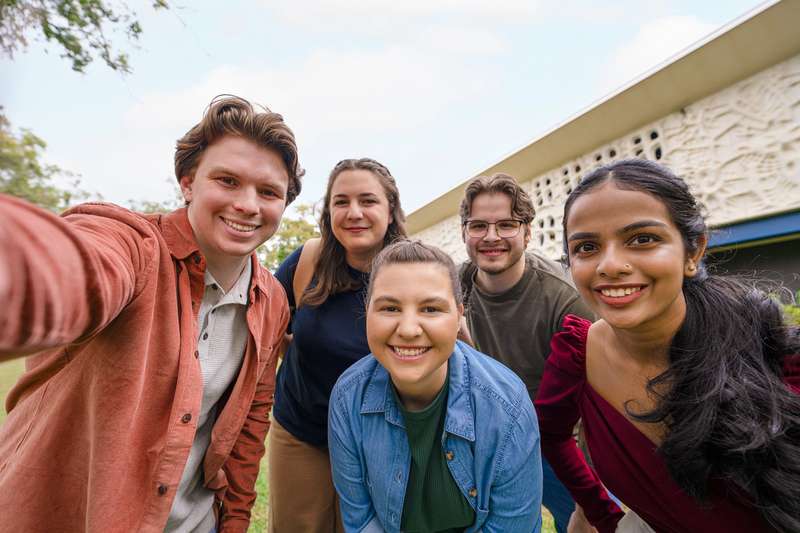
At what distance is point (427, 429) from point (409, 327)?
0.50m

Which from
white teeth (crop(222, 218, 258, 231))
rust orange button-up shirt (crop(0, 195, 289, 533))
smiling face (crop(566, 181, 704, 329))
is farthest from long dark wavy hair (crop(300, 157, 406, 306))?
smiling face (crop(566, 181, 704, 329))

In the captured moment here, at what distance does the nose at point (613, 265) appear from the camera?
1376 mm

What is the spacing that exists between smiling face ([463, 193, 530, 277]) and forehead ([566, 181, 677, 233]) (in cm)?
102

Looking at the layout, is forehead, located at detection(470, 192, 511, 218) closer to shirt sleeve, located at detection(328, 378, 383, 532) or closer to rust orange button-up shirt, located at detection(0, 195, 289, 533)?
shirt sleeve, located at detection(328, 378, 383, 532)

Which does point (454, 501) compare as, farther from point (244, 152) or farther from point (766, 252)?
point (766, 252)

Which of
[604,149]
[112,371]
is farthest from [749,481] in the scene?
[604,149]

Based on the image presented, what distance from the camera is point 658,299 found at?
140 centimetres

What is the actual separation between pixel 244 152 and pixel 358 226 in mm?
811

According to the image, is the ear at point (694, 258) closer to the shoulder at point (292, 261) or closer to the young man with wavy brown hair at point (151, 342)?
the young man with wavy brown hair at point (151, 342)

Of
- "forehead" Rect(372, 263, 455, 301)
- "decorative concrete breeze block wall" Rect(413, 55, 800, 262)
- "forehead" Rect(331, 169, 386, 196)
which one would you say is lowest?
"forehead" Rect(372, 263, 455, 301)

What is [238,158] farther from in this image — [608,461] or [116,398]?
[608,461]

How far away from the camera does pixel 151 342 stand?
1.34 m

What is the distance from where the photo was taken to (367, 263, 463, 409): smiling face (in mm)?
1621

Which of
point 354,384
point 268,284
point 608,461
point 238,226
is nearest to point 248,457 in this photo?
point 354,384
